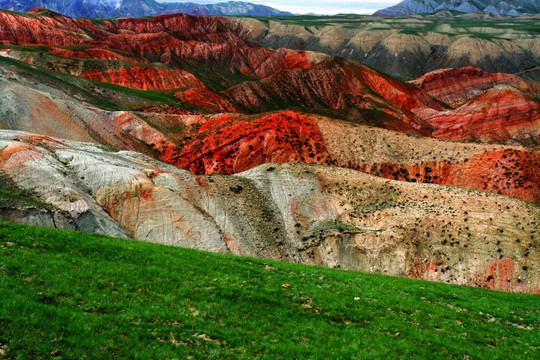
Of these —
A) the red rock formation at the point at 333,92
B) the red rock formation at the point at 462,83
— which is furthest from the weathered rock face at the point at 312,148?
the red rock formation at the point at 462,83

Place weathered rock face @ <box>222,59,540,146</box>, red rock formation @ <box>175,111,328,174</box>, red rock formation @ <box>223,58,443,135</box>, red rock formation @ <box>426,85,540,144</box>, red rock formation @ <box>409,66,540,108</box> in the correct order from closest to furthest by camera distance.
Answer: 1. red rock formation @ <box>175,111,328,174</box>
2. red rock formation @ <box>426,85,540,144</box>
3. weathered rock face @ <box>222,59,540,146</box>
4. red rock formation @ <box>223,58,443,135</box>
5. red rock formation @ <box>409,66,540,108</box>

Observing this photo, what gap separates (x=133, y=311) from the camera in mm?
11445

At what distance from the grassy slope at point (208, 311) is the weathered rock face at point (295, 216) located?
1329 cm

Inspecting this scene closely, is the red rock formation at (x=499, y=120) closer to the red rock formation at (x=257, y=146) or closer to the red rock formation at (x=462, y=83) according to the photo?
the red rock formation at (x=462, y=83)

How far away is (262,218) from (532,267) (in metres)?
22.4

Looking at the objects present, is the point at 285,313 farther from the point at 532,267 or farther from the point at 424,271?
the point at 532,267

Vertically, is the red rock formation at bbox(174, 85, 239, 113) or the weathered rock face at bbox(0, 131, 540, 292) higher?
the red rock formation at bbox(174, 85, 239, 113)

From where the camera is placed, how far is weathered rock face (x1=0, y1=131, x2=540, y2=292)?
31031 mm

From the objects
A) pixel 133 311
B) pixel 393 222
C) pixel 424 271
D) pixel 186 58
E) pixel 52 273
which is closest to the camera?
pixel 133 311

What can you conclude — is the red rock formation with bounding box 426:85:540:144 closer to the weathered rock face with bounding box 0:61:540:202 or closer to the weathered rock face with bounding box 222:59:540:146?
the weathered rock face with bounding box 222:59:540:146

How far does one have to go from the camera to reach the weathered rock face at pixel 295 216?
31.0 meters

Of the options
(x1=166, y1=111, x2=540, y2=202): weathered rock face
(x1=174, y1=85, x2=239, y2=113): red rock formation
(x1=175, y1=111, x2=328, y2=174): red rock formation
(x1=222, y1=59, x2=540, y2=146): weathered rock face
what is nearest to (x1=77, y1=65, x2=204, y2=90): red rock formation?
(x1=174, y1=85, x2=239, y2=113): red rock formation

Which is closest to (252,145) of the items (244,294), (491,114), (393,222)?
(393,222)

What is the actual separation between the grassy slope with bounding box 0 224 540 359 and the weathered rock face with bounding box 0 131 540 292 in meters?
13.3
